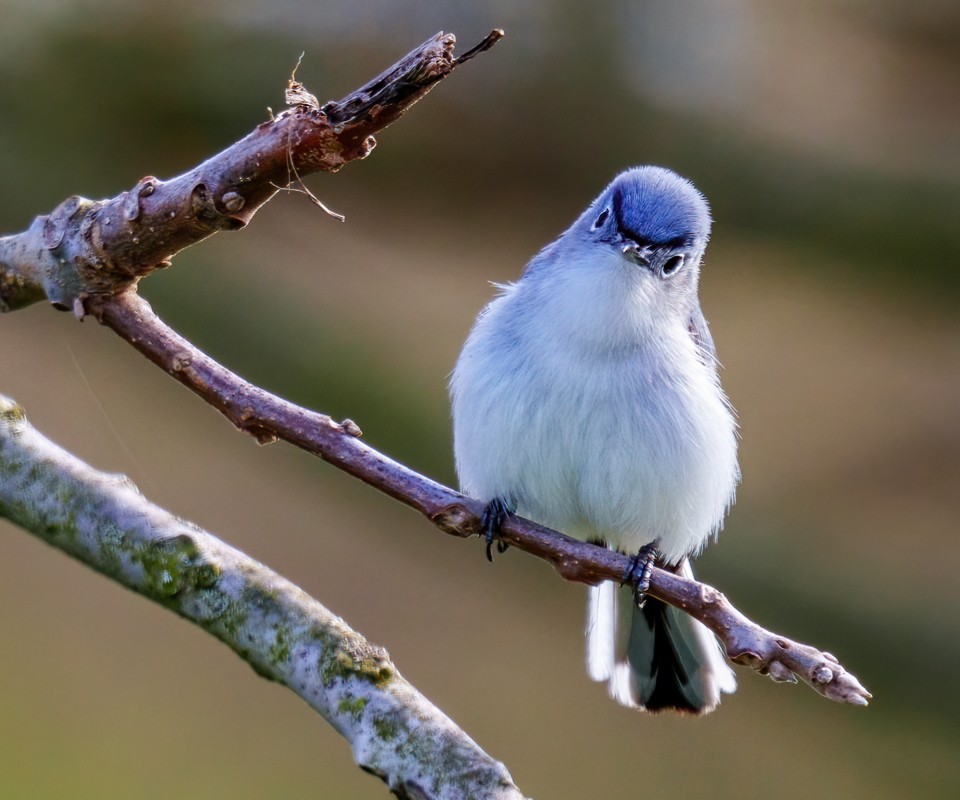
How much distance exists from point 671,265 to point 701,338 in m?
0.33

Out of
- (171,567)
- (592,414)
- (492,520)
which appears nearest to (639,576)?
(492,520)

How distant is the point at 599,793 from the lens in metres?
5.57

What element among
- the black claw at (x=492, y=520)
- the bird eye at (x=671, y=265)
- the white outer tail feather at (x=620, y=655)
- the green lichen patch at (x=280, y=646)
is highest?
the bird eye at (x=671, y=265)

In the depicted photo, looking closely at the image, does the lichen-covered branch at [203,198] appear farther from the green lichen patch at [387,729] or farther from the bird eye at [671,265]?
the bird eye at [671,265]

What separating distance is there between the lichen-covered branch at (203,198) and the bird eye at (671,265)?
1180 millimetres

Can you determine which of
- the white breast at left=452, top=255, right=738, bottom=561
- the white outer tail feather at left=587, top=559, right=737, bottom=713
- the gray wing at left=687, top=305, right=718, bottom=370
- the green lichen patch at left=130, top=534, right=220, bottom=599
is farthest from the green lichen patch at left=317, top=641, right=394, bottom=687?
the gray wing at left=687, top=305, right=718, bottom=370

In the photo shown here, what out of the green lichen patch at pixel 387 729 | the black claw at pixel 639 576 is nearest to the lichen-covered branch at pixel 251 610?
the green lichen patch at pixel 387 729

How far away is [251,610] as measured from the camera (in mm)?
1967

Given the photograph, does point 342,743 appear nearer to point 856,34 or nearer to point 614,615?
point 614,615

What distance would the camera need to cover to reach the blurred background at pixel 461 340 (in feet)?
13.4

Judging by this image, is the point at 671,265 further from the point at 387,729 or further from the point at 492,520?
the point at 387,729

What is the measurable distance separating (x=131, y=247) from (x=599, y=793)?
14.3ft

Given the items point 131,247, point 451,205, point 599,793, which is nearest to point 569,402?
point 131,247

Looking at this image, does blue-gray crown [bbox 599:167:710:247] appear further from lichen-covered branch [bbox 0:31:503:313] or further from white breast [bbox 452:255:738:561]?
lichen-covered branch [bbox 0:31:503:313]
